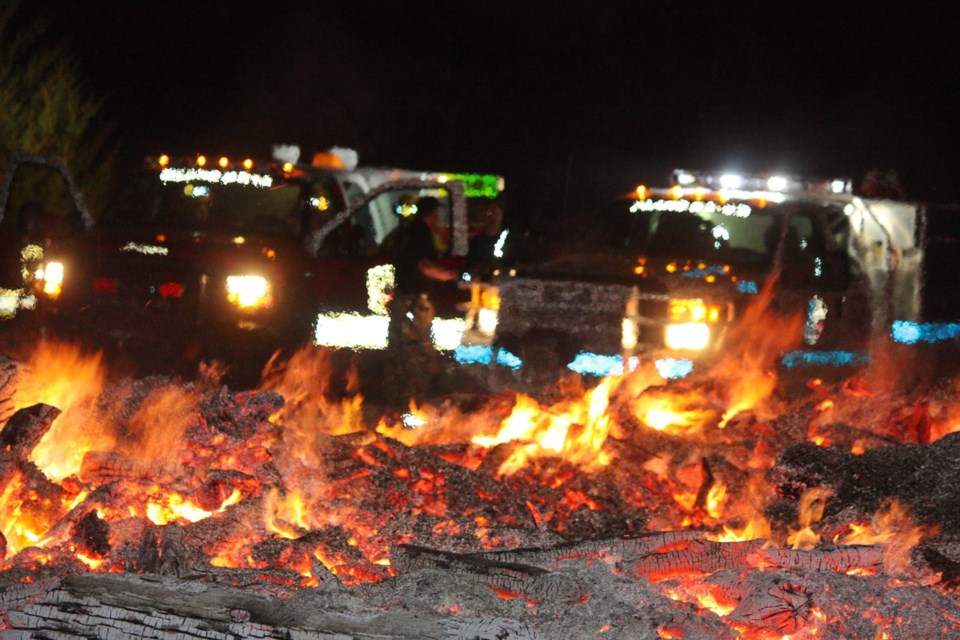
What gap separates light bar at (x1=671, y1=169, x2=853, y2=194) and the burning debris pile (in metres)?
3.74

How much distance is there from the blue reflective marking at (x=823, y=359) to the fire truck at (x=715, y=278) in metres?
0.01

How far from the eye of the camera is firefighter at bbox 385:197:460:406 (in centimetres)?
902

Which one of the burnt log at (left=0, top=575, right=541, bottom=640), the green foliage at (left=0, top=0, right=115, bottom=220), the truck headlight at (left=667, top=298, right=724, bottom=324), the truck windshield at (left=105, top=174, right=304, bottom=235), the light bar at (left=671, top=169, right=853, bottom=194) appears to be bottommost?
the burnt log at (left=0, top=575, right=541, bottom=640)

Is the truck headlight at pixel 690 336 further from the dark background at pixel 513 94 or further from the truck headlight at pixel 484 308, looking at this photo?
the dark background at pixel 513 94

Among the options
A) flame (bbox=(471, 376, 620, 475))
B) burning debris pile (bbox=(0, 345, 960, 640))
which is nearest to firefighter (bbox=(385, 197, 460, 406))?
burning debris pile (bbox=(0, 345, 960, 640))

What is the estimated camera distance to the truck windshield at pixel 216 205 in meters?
9.98

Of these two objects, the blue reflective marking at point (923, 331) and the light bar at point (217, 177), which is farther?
the light bar at point (217, 177)

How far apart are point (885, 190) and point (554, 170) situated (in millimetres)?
16218

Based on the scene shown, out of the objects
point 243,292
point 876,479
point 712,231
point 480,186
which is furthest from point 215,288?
point 480,186

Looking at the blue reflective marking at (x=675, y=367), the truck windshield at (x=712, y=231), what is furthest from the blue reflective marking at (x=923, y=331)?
the blue reflective marking at (x=675, y=367)

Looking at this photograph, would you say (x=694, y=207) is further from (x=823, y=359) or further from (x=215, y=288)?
(x=215, y=288)

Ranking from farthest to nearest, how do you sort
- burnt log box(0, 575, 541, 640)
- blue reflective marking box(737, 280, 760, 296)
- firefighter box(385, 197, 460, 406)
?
firefighter box(385, 197, 460, 406), blue reflective marking box(737, 280, 760, 296), burnt log box(0, 575, 541, 640)

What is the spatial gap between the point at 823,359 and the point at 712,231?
61.9 inches

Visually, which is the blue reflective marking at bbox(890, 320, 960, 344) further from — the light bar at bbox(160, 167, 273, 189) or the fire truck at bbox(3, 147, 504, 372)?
the light bar at bbox(160, 167, 273, 189)
